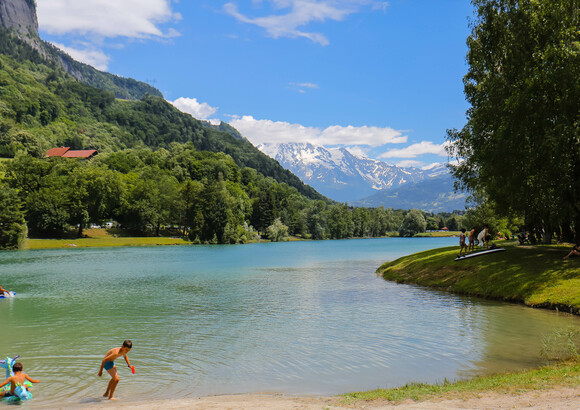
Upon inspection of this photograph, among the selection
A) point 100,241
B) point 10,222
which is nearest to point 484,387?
point 10,222

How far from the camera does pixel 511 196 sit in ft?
110

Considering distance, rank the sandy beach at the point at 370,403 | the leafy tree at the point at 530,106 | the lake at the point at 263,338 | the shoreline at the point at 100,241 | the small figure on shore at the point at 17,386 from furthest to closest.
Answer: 1. the shoreline at the point at 100,241
2. the leafy tree at the point at 530,106
3. the lake at the point at 263,338
4. the small figure on shore at the point at 17,386
5. the sandy beach at the point at 370,403

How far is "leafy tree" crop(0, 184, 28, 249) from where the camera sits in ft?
319

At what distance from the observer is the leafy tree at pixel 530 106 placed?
91.7 ft

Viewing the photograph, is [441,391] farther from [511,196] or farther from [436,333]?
[511,196]

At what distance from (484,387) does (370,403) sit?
3416 millimetres

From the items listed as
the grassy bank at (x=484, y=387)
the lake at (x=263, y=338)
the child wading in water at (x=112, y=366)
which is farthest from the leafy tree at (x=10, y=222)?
the grassy bank at (x=484, y=387)

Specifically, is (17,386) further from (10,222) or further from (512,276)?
(10,222)

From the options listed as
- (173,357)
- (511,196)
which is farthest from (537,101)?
(173,357)

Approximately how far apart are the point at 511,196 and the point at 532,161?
3.75 meters

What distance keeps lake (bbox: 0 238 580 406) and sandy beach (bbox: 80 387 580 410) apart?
1104mm

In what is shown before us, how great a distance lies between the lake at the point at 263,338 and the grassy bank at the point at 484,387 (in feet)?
5.85

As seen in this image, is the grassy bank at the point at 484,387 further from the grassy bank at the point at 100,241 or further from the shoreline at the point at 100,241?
the grassy bank at the point at 100,241

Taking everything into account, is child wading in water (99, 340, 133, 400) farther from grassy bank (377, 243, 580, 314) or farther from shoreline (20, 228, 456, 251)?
shoreline (20, 228, 456, 251)
